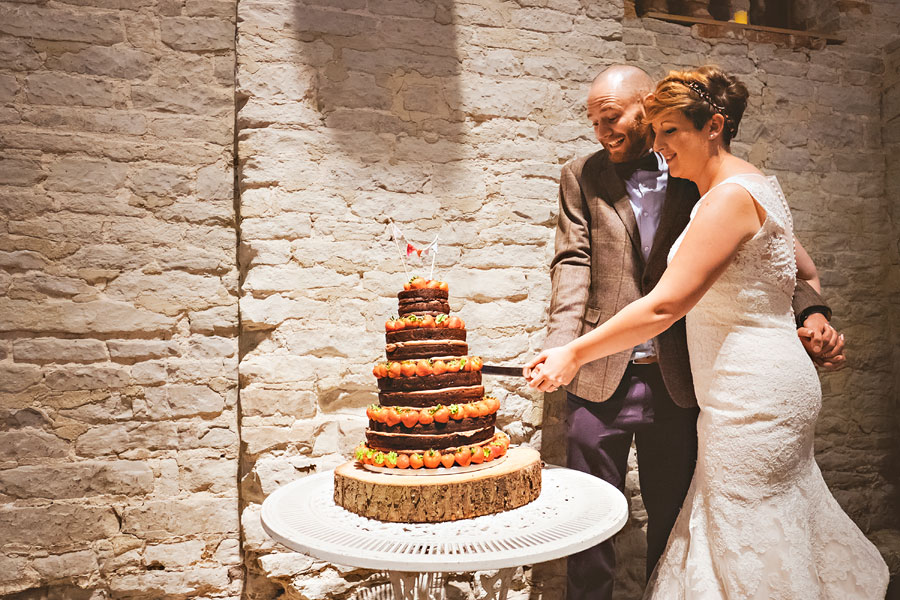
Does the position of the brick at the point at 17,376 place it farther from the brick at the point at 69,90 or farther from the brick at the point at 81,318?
the brick at the point at 69,90

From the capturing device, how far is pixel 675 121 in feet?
7.23

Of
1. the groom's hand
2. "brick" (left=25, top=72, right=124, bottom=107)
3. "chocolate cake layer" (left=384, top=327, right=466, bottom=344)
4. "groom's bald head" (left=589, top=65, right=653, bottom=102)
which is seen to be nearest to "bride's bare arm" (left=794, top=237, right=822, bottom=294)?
the groom's hand

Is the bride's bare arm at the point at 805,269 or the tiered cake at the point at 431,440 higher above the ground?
the bride's bare arm at the point at 805,269

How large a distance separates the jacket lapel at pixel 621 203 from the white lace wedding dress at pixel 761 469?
0.61 meters

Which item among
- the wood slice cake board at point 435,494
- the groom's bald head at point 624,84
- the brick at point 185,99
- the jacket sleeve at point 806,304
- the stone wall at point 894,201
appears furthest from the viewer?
the stone wall at point 894,201

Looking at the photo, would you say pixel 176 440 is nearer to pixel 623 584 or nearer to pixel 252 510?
pixel 252 510

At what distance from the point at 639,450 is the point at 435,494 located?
126 cm

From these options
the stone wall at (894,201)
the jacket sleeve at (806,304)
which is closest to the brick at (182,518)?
the jacket sleeve at (806,304)

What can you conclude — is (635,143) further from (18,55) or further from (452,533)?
(18,55)

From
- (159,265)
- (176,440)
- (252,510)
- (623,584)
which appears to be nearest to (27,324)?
(159,265)

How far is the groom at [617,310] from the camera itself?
2.60m

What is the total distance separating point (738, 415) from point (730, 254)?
53 centimetres

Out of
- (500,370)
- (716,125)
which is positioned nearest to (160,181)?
(500,370)

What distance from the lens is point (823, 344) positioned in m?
2.35
